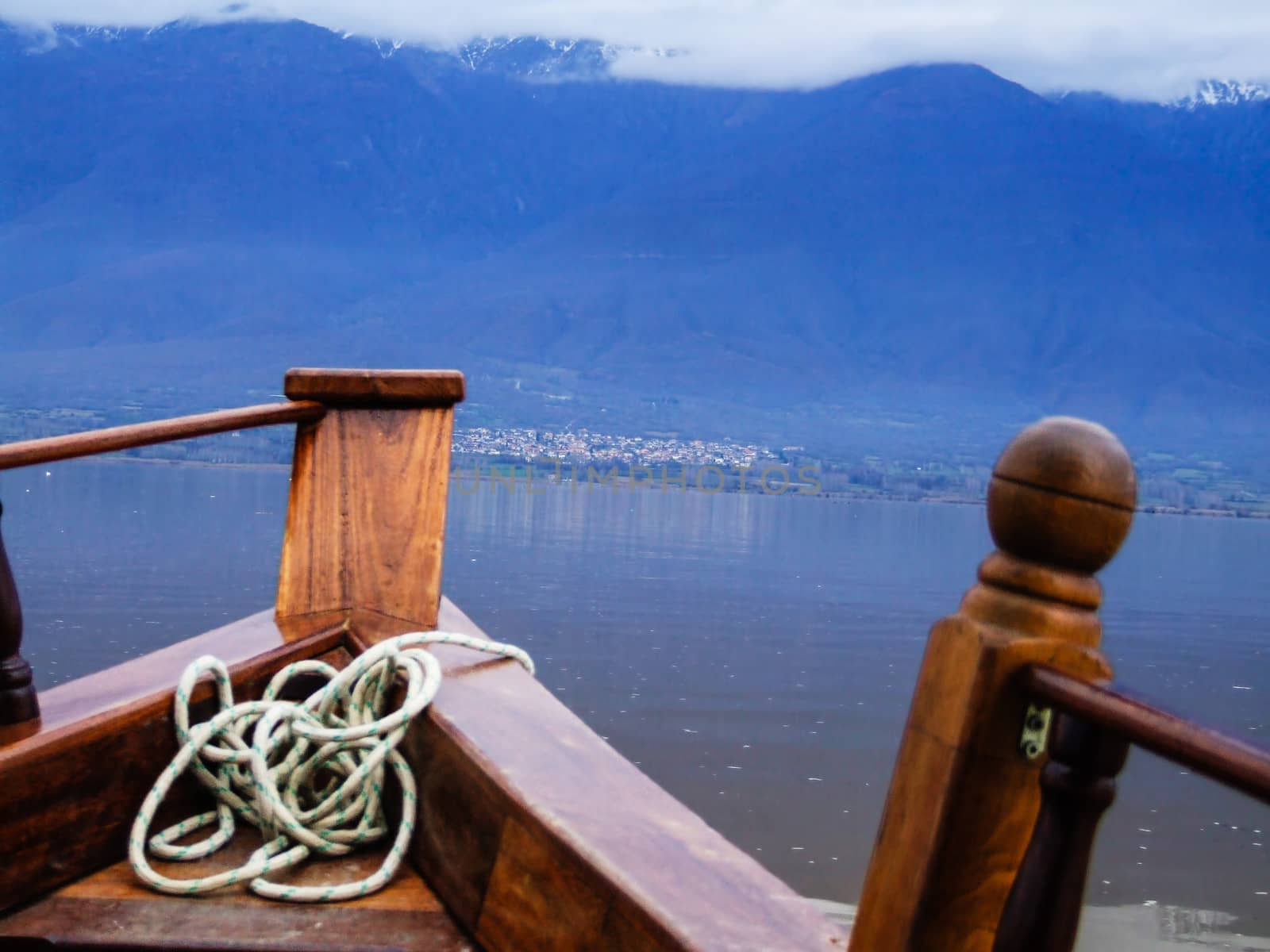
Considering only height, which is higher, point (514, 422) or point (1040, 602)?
point (1040, 602)

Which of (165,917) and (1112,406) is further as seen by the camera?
(1112,406)

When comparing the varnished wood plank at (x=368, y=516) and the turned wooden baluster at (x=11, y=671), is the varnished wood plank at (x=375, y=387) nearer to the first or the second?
the varnished wood plank at (x=368, y=516)

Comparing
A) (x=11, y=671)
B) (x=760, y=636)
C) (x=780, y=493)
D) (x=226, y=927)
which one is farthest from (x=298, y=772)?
(x=780, y=493)

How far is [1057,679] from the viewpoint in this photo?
2.91 ft

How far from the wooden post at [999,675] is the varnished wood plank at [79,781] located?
1.16 metres

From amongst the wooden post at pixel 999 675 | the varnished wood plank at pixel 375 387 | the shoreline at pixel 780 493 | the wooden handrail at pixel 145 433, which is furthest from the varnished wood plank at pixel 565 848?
the shoreline at pixel 780 493

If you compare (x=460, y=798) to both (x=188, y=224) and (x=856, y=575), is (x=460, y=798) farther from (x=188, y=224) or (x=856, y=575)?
(x=188, y=224)

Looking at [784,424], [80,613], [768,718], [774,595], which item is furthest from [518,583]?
[784,424]

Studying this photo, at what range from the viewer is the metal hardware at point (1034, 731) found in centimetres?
95

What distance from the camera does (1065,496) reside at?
0.90 metres

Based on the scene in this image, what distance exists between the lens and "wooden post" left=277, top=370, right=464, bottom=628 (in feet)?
8.09

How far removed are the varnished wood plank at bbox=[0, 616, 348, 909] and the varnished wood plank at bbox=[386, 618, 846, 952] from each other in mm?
361

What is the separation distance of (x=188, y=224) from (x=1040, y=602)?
211323mm

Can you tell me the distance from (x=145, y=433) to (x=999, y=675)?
165 cm
